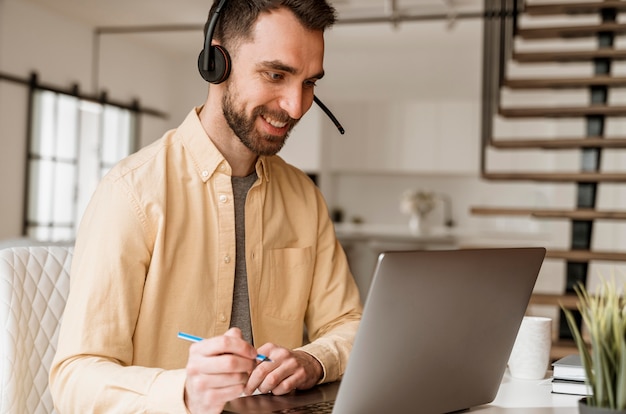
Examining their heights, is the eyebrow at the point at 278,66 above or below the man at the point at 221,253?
above

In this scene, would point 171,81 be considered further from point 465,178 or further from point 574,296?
point 574,296

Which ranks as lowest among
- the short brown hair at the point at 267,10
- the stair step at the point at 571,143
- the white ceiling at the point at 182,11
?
the short brown hair at the point at 267,10

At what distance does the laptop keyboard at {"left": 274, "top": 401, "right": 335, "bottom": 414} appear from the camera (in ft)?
4.12

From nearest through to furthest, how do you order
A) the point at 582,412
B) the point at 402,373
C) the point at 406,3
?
the point at 582,412, the point at 402,373, the point at 406,3

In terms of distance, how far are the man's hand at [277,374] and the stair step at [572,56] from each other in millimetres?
4170

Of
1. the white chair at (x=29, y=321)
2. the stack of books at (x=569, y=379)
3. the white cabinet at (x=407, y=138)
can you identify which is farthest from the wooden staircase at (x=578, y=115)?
the white cabinet at (x=407, y=138)

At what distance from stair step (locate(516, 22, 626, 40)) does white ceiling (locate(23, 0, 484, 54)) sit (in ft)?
5.09

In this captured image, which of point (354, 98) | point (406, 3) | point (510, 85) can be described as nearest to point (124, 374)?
point (510, 85)

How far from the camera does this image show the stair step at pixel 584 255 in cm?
486

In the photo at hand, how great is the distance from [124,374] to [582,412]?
0.71 meters

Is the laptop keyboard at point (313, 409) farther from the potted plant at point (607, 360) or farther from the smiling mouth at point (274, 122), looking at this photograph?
the smiling mouth at point (274, 122)

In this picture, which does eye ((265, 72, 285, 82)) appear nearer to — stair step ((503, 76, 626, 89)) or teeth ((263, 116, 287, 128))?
teeth ((263, 116, 287, 128))

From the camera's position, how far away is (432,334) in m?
1.17

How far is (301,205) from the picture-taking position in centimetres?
194
